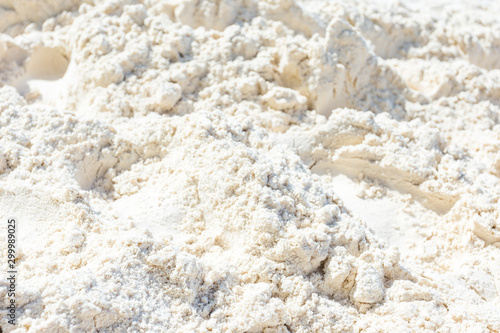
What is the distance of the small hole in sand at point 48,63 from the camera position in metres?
Result: 2.19

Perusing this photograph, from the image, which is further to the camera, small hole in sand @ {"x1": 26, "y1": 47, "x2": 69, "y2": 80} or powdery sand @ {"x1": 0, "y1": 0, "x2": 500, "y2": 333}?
small hole in sand @ {"x1": 26, "y1": 47, "x2": 69, "y2": 80}

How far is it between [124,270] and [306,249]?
511 millimetres

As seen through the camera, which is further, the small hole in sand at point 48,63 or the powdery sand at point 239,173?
the small hole in sand at point 48,63

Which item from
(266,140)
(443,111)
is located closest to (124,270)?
(266,140)

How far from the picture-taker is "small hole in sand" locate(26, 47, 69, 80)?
219 centimetres

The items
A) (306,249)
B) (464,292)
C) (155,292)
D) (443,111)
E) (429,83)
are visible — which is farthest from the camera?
(429,83)

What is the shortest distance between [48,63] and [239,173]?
124cm

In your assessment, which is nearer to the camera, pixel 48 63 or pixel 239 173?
pixel 239 173

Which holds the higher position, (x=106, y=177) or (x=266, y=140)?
(x=266, y=140)

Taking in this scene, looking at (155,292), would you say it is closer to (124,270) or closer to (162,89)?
(124,270)

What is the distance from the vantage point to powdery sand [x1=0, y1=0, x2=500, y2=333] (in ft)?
4.25

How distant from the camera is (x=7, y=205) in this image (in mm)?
1451

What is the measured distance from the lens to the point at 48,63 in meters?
2.23

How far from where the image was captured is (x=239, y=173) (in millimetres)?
1527
